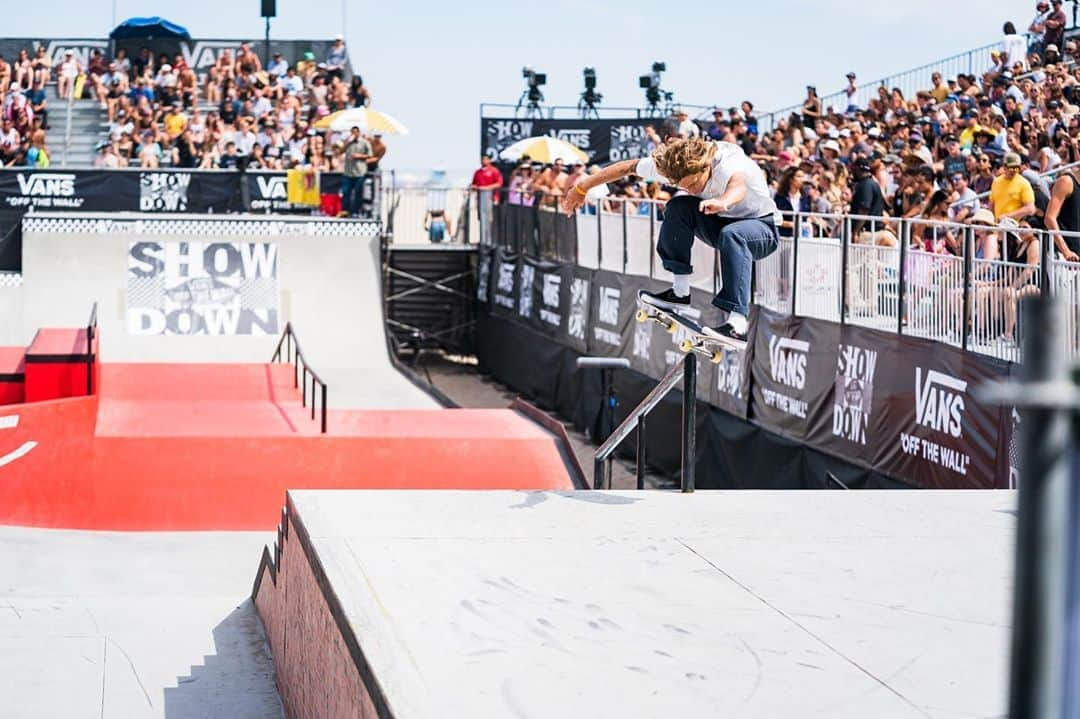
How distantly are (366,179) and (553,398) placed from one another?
6.54 metres

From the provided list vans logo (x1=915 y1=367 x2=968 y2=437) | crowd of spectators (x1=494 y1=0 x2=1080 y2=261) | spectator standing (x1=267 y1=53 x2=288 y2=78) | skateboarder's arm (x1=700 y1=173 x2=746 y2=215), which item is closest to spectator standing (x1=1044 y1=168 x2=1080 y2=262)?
crowd of spectators (x1=494 y1=0 x2=1080 y2=261)

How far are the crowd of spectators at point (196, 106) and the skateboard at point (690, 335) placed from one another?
1856 centimetres

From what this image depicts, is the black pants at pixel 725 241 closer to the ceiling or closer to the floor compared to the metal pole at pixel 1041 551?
closer to the ceiling

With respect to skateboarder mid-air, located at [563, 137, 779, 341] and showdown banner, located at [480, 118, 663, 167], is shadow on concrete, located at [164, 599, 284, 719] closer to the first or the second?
skateboarder mid-air, located at [563, 137, 779, 341]

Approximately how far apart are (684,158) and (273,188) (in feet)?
68.3

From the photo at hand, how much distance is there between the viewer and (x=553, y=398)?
23578mm

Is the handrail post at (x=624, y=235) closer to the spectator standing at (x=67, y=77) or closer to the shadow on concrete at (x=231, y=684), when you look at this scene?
the shadow on concrete at (x=231, y=684)

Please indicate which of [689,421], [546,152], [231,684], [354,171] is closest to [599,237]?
[546,152]

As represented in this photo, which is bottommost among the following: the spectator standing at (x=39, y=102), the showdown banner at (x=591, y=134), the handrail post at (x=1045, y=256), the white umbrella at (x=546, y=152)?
the handrail post at (x=1045, y=256)

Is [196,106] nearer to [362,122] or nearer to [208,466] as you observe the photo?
[362,122]

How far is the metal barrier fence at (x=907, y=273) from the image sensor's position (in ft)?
33.6

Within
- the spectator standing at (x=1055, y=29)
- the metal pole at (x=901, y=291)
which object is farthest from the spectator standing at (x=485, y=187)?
the metal pole at (x=901, y=291)

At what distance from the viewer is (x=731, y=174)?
7.52 metres

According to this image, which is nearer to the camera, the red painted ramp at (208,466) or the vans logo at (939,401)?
the vans logo at (939,401)
